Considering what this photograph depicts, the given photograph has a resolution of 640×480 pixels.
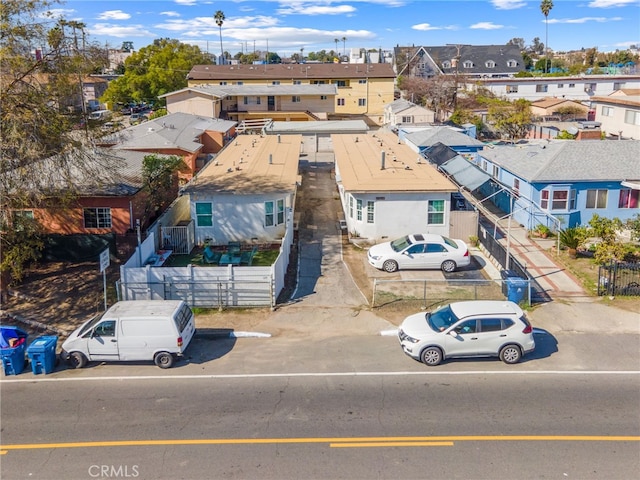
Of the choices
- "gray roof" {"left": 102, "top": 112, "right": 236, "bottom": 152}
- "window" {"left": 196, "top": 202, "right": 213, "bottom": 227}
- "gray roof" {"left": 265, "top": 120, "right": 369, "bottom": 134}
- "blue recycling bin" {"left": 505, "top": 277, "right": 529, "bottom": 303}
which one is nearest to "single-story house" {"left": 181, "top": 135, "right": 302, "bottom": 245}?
"window" {"left": 196, "top": 202, "right": 213, "bottom": 227}

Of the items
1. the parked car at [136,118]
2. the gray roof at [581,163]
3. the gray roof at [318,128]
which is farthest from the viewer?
the parked car at [136,118]

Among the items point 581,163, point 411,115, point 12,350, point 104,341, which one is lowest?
point 12,350

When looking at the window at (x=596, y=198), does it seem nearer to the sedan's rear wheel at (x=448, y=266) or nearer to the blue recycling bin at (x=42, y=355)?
the sedan's rear wheel at (x=448, y=266)

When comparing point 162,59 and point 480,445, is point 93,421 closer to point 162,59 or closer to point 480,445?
point 480,445

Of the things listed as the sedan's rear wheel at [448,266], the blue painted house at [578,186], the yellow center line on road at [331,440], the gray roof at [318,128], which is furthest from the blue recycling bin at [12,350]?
the gray roof at [318,128]

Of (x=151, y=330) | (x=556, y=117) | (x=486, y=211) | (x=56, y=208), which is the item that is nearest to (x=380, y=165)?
(x=486, y=211)

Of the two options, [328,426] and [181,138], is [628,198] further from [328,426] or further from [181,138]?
[181,138]

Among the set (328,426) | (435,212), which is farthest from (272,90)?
(328,426)
